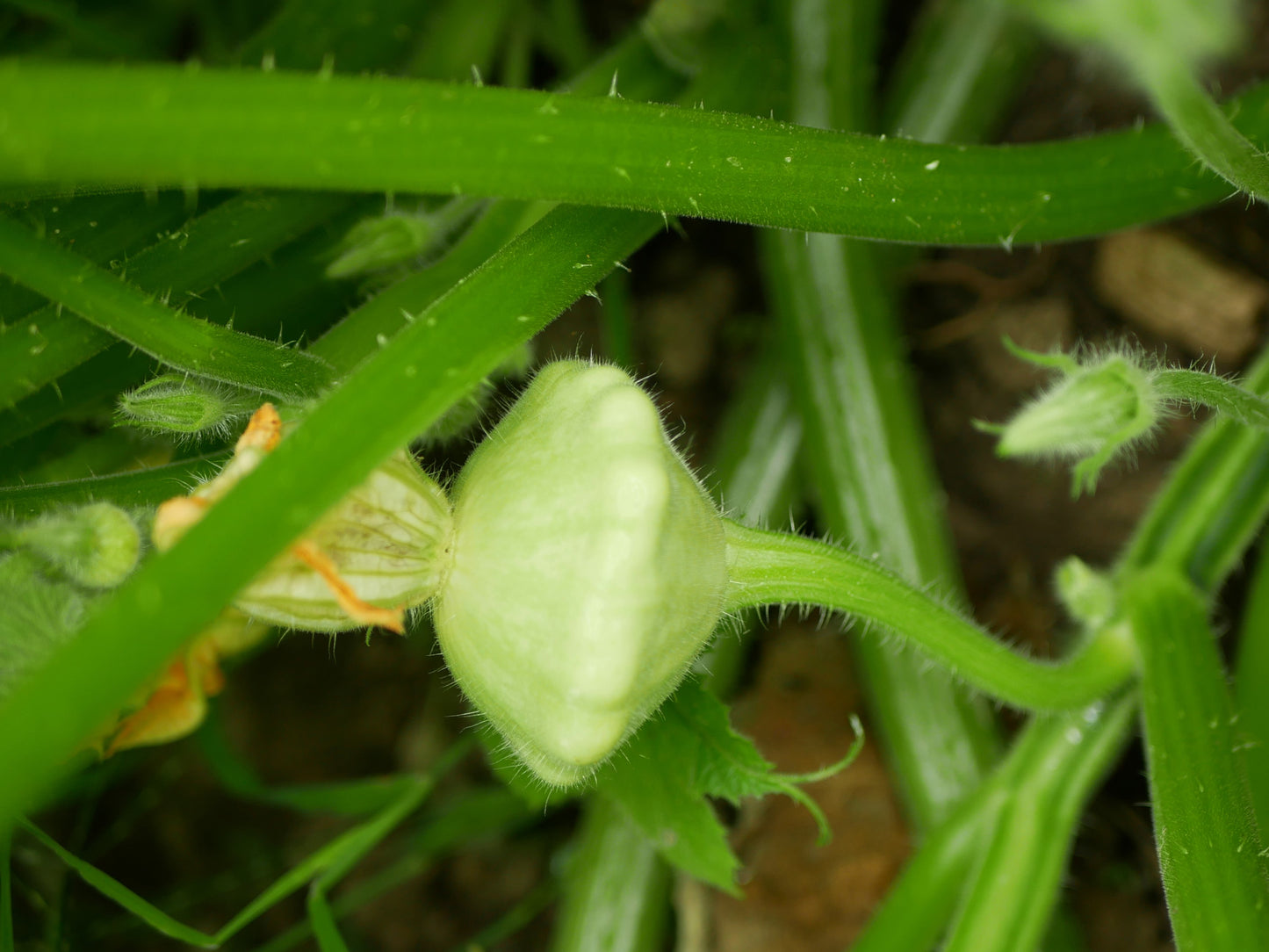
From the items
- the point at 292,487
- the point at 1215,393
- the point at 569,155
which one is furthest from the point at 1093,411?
the point at 292,487

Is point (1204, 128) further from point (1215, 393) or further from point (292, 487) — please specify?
point (292, 487)

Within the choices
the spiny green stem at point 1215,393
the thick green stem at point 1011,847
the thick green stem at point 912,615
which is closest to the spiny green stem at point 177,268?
the thick green stem at point 912,615

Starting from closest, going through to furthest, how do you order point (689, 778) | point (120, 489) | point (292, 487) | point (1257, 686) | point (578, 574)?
point (292, 487) < point (578, 574) < point (120, 489) < point (689, 778) < point (1257, 686)

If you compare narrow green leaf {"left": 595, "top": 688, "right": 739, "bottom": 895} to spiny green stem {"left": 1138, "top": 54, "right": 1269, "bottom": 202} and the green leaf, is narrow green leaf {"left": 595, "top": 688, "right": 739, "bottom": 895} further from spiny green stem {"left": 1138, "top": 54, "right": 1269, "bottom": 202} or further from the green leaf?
spiny green stem {"left": 1138, "top": 54, "right": 1269, "bottom": 202}

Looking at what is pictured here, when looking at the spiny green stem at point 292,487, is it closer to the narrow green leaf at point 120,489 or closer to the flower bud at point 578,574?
the flower bud at point 578,574

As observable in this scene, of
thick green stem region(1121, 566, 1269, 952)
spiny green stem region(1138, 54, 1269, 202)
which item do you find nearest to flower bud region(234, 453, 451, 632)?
spiny green stem region(1138, 54, 1269, 202)
